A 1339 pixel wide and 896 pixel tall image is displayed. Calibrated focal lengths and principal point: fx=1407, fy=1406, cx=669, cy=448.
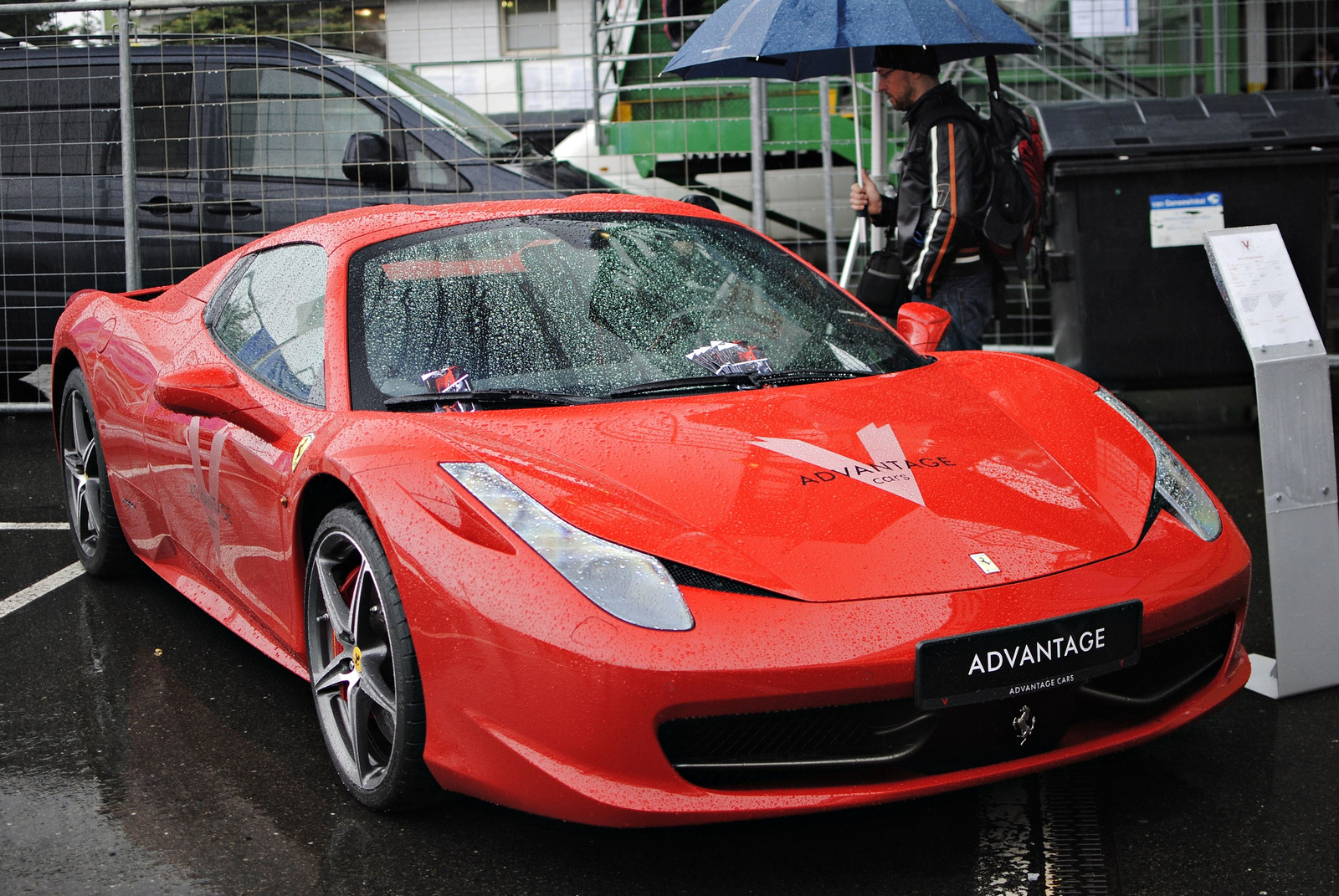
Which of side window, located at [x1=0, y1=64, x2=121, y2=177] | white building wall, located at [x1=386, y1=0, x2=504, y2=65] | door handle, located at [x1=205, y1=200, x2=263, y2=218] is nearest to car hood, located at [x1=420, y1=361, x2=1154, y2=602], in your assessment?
door handle, located at [x1=205, y1=200, x2=263, y2=218]

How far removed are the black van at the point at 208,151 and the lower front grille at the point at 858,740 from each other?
5.21 meters

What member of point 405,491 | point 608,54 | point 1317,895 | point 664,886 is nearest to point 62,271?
point 608,54

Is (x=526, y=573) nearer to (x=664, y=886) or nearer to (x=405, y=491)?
(x=405, y=491)

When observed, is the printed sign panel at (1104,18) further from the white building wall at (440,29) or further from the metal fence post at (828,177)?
the white building wall at (440,29)

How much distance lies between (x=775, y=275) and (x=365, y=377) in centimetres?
114

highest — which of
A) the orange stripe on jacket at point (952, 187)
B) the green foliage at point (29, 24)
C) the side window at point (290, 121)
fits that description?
the green foliage at point (29, 24)

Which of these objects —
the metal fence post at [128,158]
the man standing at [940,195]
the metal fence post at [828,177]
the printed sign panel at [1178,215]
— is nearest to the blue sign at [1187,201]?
the printed sign panel at [1178,215]

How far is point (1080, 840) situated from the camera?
8.54 feet

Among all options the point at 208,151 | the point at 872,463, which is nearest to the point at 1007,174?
the point at 872,463

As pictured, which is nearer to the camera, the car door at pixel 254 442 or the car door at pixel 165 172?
the car door at pixel 254 442

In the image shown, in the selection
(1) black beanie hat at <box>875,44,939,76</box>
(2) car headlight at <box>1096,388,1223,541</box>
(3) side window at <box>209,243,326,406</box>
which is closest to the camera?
(2) car headlight at <box>1096,388,1223,541</box>

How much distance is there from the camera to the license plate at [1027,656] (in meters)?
2.31

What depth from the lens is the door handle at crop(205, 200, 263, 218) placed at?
719 cm

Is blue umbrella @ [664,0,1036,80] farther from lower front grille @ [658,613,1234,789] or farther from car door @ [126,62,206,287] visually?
car door @ [126,62,206,287]
